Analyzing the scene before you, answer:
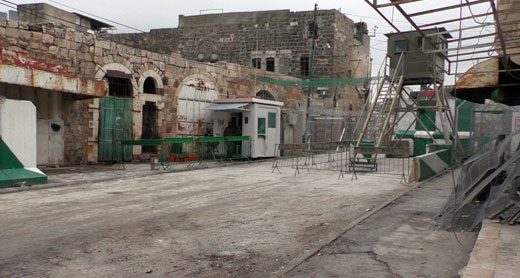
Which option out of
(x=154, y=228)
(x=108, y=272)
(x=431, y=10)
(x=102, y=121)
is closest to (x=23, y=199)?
(x=154, y=228)

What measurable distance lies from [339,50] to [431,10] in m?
26.0

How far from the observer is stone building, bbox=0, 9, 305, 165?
12.4m

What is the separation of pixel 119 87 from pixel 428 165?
39.3 ft

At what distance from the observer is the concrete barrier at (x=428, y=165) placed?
38.2 feet

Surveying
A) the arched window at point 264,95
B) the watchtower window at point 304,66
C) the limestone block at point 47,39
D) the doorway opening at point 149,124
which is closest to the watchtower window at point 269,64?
the watchtower window at point 304,66

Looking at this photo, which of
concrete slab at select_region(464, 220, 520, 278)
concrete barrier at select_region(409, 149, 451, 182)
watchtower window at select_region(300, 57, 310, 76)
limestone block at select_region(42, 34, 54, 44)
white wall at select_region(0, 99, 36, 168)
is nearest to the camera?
concrete slab at select_region(464, 220, 520, 278)

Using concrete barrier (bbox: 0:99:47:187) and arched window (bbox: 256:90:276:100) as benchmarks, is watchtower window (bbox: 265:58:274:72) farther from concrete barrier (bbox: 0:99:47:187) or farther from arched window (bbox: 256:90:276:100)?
concrete barrier (bbox: 0:99:47:187)

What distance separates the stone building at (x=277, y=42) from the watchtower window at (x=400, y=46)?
1129cm

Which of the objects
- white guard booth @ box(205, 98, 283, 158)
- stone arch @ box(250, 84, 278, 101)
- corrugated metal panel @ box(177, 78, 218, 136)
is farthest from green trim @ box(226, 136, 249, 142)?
stone arch @ box(250, 84, 278, 101)

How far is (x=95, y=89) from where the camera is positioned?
1327 centimetres

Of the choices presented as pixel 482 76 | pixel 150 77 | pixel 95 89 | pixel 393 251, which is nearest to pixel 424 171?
pixel 482 76

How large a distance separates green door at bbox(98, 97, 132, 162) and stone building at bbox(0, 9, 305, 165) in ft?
0.13

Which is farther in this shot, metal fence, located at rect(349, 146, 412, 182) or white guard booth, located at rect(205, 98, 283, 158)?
white guard booth, located at rect(205, 98, 283, 158)

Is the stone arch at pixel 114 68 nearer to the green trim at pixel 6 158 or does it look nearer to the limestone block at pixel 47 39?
the limestone block at pixel 47 39
